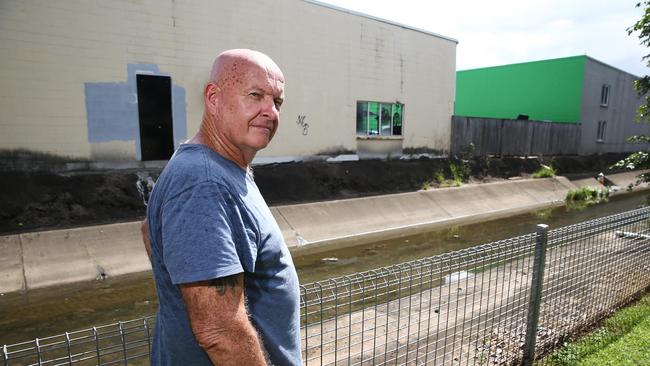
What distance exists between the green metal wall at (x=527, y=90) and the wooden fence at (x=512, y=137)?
2.35 metres

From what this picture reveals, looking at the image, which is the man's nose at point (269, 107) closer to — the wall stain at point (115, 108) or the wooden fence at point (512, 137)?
the wall stain at point (115, 108)

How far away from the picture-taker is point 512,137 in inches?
822

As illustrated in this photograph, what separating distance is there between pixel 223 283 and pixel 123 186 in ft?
32.3

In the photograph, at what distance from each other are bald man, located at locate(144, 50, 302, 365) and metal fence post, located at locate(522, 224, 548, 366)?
2892mm

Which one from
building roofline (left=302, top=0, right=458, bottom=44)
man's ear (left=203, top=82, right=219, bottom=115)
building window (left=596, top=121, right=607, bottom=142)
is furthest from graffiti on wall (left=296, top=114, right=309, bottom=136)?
building window (left=596, top=121, right=607, bottom=142)

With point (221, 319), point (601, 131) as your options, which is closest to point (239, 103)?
point (221, 319)

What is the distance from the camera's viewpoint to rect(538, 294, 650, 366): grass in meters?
3.59

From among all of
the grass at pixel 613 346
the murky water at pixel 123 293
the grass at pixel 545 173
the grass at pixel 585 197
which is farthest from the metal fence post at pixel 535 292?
the grass at pixel 545 173

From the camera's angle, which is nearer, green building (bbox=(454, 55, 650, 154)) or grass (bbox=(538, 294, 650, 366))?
grass (bbox=(538, 294, 650, 366))

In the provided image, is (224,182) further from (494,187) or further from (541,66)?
(541,66)

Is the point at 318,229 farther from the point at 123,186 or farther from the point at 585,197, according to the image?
the point at 585,197

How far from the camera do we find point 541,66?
87.3 ft

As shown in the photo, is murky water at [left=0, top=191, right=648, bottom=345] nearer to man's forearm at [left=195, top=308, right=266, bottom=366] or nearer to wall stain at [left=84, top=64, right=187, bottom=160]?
wall stain at [left=84, top=64, right=187, bottom=160]

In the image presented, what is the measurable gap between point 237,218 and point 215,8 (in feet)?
39.7
